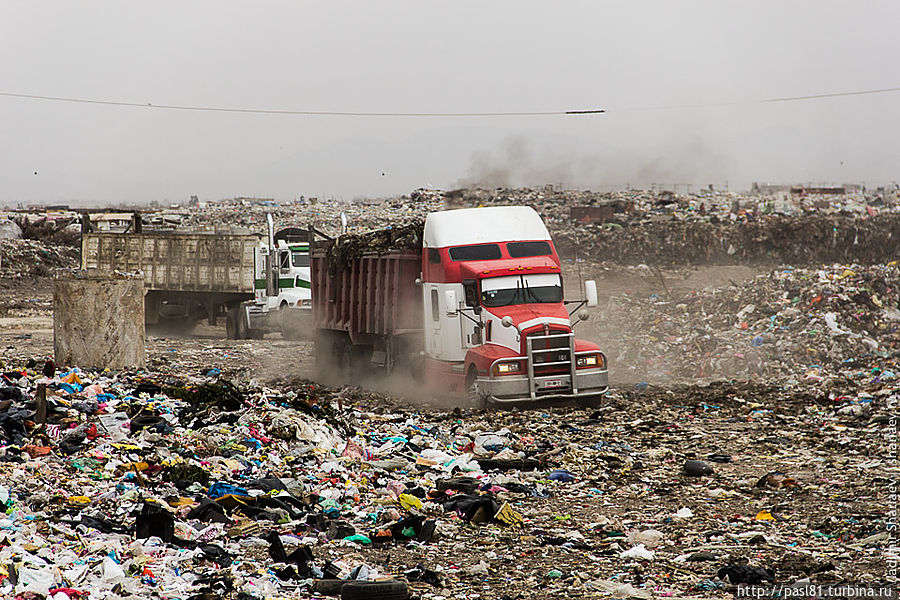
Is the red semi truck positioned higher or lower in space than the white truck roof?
lower

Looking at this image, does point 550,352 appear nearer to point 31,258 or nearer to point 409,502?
point 409,502

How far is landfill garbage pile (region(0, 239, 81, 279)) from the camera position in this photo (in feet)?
117

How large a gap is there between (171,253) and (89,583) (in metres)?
18.8

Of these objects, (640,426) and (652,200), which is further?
(652,200)

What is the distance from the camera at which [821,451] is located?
33.5 ft

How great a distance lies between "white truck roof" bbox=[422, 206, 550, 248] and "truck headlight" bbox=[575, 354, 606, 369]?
2.07 m

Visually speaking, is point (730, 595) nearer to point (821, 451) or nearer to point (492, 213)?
point (821, 451)

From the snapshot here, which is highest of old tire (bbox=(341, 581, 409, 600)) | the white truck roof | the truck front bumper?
the white truck roof

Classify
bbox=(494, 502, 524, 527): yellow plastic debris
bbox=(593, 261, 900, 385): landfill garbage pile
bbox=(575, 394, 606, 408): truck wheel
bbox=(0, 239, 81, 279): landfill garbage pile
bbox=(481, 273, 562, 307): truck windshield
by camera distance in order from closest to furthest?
bbox=(494, 502, 524, 527): yellow plastic debris → bbox=(575, 394, 606, 408): truck wheel → bbox=(481, 273, 562, 307): truck windshield → bbox=(593, 261, 900, 385): landfill garbage pile → bbox=(0, 239, 81, 279): landfill garbage pile

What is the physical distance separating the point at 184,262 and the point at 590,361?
527 inches

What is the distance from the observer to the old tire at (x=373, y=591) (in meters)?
5.18

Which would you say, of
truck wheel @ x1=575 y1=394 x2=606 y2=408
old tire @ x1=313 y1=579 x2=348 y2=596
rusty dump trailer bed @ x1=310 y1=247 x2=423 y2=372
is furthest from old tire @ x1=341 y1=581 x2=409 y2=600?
rusty dump trailer bed @ x1=310 y1=247 x2=423 y2=372

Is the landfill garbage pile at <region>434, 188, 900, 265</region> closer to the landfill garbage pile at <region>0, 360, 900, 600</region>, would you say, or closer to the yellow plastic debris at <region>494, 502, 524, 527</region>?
the landfill garbage pile at <region>0, 360, 900, 600</region>

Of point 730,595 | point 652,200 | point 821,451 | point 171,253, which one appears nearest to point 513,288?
point 821,451
